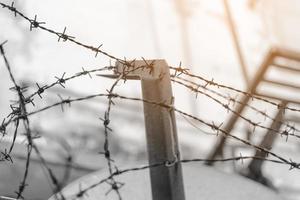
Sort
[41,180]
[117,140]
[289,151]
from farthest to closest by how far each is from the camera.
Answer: [289,151] → [117,140] → [41,180]

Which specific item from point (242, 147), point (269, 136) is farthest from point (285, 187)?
point (269, 136)

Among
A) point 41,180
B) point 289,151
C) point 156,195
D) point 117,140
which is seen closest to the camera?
point 156,195

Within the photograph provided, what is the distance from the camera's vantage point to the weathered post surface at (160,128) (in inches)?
82.2

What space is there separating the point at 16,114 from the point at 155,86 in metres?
0.69

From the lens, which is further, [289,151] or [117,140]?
[289,151]

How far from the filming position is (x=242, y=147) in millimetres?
7414

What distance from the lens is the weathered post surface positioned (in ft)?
6.85

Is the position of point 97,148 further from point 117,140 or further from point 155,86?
point 155,86

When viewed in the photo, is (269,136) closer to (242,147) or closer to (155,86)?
(242,147)

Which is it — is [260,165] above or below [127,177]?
above

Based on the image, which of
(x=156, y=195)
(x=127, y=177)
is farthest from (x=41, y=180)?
(x=156, y=195)

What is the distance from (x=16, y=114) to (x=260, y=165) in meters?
5.25

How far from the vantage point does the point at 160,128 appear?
7.02 ft

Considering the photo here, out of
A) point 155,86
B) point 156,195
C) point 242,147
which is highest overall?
point 242,147
